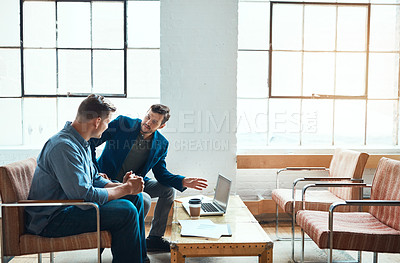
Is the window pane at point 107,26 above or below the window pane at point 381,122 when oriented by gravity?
above

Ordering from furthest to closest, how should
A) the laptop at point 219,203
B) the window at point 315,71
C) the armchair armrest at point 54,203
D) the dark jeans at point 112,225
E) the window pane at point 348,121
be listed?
the window pane at point 348,121 < the window at point 315,71 < the laptop at point 219,203 < the dark jeans at point 112,225 < the armchair armrest at point 54,203

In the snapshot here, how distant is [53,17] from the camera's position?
4312 mm

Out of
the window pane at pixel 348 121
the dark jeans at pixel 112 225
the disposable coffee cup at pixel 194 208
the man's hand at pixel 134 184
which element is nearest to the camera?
the dark jeans at pixel 112 225

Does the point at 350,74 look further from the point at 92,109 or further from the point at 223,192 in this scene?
the point at 92,109

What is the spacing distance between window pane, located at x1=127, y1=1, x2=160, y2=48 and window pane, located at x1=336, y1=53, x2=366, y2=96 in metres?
2.22

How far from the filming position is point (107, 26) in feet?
14.2

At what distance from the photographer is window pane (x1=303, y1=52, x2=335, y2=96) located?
452 cm

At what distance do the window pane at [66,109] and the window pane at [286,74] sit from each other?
2317mm

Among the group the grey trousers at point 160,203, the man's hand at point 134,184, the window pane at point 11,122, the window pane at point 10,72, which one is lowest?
the grey trousers at point 160,203

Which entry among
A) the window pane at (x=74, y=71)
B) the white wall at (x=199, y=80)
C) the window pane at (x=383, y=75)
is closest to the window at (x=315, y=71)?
the window pane at (x=383, y=75)

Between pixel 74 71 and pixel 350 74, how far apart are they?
10.8ft

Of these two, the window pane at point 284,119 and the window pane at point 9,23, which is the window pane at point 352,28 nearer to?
the window pane at point 284,119

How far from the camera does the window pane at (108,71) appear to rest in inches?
170

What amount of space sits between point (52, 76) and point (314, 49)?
123 inches
